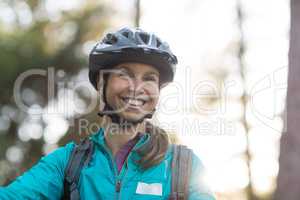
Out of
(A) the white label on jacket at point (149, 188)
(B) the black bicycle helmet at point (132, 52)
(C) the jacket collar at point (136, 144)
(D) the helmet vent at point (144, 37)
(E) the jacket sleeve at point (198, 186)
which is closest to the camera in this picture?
(E) the jacket sleeve at point (198, 186)

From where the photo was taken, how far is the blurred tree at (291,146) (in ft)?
7.36

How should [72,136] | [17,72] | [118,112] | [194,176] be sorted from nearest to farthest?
[194,176] < [118,112] < [72,136] < [17,72]

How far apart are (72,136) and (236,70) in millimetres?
4921

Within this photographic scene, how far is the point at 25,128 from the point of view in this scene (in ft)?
45.5

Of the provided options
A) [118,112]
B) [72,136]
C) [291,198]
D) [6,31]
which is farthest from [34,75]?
[291,198]

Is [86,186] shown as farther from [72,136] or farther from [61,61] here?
[61,61]

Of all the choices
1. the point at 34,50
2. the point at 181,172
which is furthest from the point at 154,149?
the point at 34,50

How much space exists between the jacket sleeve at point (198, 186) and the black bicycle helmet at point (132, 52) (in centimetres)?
77

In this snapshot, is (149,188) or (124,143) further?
(124,143)

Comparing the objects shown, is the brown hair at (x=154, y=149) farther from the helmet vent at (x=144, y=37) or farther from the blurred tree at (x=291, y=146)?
the blurred tree at (x=291, y=146)

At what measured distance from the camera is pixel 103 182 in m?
2.84

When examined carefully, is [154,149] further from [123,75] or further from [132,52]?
[132,52]

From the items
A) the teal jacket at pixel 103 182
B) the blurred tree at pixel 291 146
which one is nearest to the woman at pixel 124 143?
the teal jacket at pixel 103 182

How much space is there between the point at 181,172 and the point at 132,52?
900mm
